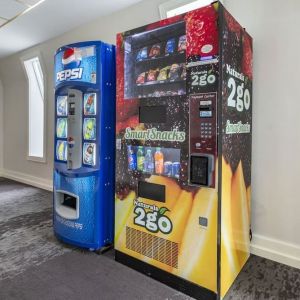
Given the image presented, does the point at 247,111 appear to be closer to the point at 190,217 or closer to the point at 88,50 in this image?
the point at 190,217

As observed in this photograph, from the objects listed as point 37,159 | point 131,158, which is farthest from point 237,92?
point 37,159

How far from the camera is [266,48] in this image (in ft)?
7.83

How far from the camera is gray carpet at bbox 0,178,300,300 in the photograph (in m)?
1.90

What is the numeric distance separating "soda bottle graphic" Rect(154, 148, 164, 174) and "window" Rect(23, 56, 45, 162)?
13.0 ft

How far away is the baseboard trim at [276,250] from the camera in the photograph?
7.45 feet

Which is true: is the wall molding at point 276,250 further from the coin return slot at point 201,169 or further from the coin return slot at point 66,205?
the coin return slot at point 66,205

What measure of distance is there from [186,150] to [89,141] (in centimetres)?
105

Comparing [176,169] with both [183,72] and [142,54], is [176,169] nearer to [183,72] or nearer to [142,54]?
[183,72]

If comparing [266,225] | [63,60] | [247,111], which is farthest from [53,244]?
[247,111]

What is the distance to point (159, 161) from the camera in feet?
6.64

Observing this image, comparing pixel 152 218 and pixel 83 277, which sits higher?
pixel 152 218

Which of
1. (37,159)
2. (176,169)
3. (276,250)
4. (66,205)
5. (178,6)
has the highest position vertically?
(178,6)

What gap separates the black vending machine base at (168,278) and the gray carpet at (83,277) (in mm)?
43

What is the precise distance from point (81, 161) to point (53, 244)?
95cm
